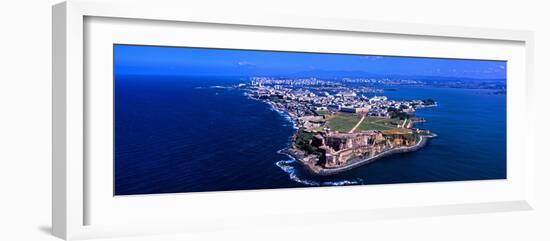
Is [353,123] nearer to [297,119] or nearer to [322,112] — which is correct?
[322,112]

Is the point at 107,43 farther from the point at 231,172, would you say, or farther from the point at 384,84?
the point at 384,84

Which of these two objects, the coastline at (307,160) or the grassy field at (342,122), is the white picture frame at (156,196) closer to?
the coastline at (307,160)

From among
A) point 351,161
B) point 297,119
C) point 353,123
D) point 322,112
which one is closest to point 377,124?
point 353,123

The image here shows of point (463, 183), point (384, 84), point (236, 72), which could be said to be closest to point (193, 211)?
point (236, 72)

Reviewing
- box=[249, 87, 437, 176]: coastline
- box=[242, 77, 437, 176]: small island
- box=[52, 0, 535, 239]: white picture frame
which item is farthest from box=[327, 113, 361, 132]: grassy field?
box=[52, 0, 535, 239]: white picture frame

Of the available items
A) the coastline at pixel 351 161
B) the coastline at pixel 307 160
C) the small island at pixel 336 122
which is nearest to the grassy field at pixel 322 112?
the small island at pixel 336 122
